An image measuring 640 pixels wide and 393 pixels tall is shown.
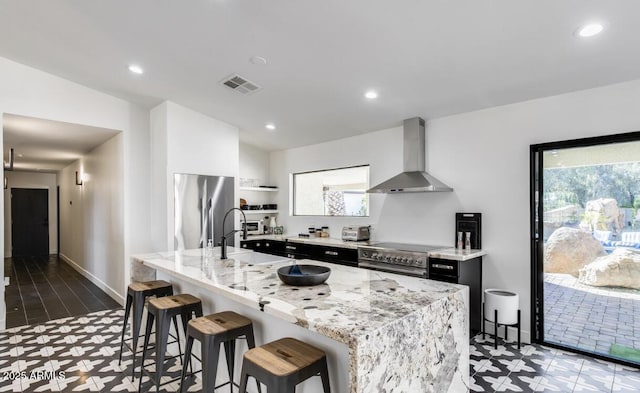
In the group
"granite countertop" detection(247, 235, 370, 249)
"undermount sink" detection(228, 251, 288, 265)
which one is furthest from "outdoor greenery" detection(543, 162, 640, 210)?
"undermount sink" detection(228, 251, 288, 265)

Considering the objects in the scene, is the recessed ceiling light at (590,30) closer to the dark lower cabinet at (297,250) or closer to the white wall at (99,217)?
the dark lower cabinet at (297,250)

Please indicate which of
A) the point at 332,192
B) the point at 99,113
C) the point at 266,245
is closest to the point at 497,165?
the point at 332,192

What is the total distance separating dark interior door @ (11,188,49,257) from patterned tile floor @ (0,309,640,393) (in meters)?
7.20

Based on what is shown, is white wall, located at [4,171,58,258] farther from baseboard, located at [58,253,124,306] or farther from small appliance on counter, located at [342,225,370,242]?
small appliance on counter, located at [342,225,370,242]

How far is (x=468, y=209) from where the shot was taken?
12.5 feet

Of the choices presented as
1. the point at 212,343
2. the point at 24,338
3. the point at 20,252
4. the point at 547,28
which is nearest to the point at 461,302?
the point at 212,343

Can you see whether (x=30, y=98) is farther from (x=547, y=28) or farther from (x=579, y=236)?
(x=579, y=236)

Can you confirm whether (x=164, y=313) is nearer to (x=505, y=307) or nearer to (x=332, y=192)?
(x=505, y=307)

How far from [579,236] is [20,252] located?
12.4 metres

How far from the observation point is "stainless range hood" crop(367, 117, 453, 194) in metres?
3.96

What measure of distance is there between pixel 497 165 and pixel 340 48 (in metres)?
2.15

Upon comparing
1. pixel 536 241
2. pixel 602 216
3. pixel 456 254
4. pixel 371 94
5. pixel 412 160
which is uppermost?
pixel 371 94

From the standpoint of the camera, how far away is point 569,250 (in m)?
3.25

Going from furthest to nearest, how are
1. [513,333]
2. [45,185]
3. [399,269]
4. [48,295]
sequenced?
[45,185] < [48,295] < [399,269] < [513,333]
